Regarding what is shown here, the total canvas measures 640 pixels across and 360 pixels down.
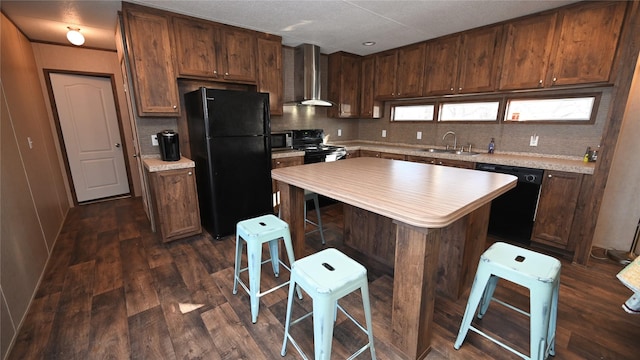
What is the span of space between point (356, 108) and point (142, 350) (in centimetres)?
418

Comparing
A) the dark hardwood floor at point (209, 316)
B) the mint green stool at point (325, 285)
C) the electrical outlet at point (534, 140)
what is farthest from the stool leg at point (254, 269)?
the electrical outlet at point (534, 140)

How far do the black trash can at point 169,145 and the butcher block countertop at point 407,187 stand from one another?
1489 millimetres

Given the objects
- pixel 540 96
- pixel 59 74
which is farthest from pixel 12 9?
pixel 540 96

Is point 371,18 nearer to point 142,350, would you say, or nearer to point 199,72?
point 199,72

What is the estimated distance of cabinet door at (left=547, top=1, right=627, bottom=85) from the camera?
7.45 ft

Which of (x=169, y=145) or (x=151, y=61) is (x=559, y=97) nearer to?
(x=169, y=145)

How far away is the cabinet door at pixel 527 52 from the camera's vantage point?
8.58 feet

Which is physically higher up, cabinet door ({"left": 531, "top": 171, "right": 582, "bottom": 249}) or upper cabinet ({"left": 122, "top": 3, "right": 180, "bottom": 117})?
upper cabinet ({"left": 122, "top": 3, "right": 180, "bottom": 117})

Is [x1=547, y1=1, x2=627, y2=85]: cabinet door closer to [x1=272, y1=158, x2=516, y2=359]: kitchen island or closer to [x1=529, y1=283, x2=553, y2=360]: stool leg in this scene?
[x1=272, y1=158, x2=516, y2=359]: kitchen island

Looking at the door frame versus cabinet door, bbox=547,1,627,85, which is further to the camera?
the door frame

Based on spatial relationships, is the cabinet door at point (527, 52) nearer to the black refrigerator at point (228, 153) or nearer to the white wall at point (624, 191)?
the white wall at point (624, 191)

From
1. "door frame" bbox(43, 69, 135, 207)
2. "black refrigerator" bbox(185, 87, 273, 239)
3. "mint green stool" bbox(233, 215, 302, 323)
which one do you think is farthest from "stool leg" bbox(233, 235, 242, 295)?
"door frame" bbox(43, 69, 135, 207)

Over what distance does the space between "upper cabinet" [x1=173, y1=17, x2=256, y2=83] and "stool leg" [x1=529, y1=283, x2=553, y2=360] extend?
134 inches

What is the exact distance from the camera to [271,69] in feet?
11.5
